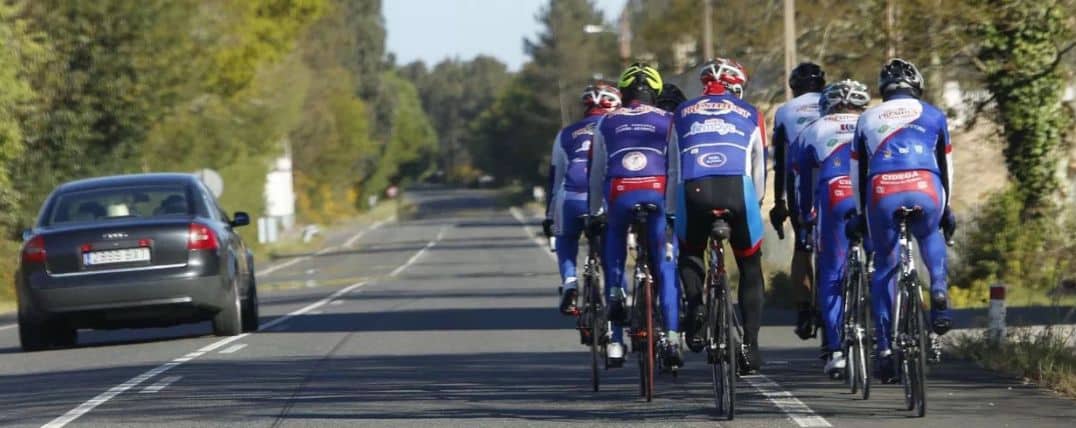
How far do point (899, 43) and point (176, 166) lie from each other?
3211cm

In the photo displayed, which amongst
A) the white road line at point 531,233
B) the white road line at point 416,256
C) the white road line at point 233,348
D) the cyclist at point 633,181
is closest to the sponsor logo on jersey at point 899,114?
the cyclist at point 633,181

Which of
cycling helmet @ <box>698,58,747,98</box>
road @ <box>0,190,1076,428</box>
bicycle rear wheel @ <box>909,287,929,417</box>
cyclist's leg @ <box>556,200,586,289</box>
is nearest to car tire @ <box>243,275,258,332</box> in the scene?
road @ <box>0,190,1076,428</box>

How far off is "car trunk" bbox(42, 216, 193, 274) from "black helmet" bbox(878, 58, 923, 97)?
8092 millimetres

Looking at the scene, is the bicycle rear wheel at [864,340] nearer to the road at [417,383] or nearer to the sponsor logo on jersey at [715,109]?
the road at [417,383]

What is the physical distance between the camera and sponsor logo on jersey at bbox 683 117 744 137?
35.3ft

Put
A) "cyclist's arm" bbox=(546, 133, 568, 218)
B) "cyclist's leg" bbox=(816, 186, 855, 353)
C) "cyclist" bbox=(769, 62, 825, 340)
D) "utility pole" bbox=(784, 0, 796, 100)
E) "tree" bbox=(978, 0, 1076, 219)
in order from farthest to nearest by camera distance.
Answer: "utility pole" bbox=(784, 0, 796, 100) → "tree" bbox=(978, 0, 1076, 219) → "cyclist's arm" bbox=(546, 133, 568, 218) → "cyclist" bbox=(769, 62, 825, 340) → "cyclist's leg" bbox=(816, 186, 855, 353)

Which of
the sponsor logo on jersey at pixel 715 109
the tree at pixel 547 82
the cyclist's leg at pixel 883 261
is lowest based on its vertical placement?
the cyclist's leg at pixel 883 261

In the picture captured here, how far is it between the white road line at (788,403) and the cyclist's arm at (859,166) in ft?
3.70

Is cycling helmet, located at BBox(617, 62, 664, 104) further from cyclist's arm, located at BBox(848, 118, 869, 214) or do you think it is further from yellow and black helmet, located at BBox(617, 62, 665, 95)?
cyclist's arm, located at BBox(848, 118, 869, 214)

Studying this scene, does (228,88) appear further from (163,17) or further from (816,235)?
(816,235)

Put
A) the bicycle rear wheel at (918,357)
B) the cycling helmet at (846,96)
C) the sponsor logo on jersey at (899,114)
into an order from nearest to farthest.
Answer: the bicycle rear wheel at (918,357)
the sponsor logo on jersey at (899,114)
the cycling helmet at (846,96)

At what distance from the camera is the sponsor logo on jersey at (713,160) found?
10.7 m

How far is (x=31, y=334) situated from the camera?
17.7m

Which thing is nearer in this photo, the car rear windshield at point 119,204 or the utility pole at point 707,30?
the car rear windshield at point 119,204
